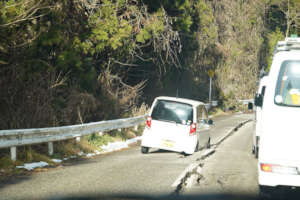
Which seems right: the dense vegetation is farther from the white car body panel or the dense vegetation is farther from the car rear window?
the white car body panel

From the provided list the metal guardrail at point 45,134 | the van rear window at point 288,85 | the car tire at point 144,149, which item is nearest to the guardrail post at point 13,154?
the metal guardrail at point 45,134

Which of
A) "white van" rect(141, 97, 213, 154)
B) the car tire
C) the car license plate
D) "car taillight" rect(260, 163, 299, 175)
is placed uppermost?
"car taillight" rect(260, 163, 299, 175)

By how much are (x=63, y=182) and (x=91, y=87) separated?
1087cm

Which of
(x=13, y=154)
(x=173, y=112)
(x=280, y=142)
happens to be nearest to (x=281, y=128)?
(x=280, y=142)

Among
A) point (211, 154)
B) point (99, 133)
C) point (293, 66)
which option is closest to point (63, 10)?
point (99, 133)

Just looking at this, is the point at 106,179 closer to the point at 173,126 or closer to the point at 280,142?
the point at 280,142

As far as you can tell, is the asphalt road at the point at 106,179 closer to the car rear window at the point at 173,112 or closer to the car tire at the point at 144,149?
the car tire at the point at 144,149

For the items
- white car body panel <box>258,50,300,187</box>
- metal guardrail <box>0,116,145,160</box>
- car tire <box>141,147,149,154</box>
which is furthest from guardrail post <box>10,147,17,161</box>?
white car body panel <box>258,50,300,187</box>

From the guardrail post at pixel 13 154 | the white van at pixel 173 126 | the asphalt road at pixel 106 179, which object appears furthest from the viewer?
the white van at pixel 173 126

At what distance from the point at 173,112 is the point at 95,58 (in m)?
7.84

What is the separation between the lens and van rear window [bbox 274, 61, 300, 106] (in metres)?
7.80

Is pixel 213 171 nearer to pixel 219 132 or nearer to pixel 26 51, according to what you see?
pixel 26 51

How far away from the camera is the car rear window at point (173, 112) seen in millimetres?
14438

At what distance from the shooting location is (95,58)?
21391 millimetres
